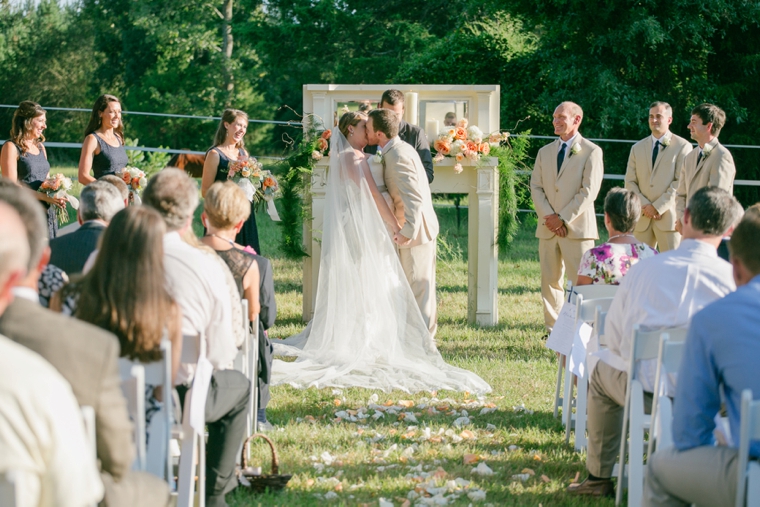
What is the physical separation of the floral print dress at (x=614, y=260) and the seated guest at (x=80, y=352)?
3228 millimetres

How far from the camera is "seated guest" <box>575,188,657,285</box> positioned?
15.9ft

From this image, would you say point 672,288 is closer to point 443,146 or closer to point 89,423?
point 89,423

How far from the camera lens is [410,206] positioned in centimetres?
659

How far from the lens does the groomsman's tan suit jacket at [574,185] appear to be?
6961mm

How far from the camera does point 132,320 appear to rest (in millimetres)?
2871

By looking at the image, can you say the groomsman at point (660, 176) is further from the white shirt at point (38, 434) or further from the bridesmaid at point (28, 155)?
the white shirt at point (38, 434)

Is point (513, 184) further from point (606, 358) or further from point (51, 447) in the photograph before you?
point (51, 447)

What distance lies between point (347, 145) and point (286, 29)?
20668 mm

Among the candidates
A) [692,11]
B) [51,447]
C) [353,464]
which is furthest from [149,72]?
[51,447]

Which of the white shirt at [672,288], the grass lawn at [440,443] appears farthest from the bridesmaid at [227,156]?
the white shirt at [672,288]

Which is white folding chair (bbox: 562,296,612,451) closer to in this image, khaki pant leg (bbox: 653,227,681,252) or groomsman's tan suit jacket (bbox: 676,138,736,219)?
groomsman's tan suit jacket (bbox: 676,138,736,219)

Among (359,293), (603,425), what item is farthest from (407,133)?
(603,425)

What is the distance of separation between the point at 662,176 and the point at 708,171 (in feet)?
1.79

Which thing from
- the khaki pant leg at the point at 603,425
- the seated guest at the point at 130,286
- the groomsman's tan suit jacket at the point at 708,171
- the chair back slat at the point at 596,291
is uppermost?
the groomsman's tan suit jacket at the point at 708,171
